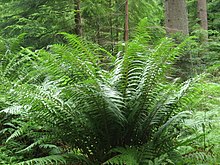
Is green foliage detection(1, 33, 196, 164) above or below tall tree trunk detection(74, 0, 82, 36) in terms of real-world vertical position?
below

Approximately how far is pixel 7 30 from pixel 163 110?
5815 millimetres

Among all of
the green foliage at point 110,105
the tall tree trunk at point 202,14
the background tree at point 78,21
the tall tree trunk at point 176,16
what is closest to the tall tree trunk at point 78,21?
the background tree at point 78,21

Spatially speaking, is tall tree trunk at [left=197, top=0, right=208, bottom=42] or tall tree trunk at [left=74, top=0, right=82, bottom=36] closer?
tall tree trunk at [left=74, top=0, right=82, bottom=36]

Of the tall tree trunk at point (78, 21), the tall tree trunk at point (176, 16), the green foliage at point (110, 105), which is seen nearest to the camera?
the green foliage at point (110, 105)

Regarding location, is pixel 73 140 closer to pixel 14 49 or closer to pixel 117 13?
pixel 14 49

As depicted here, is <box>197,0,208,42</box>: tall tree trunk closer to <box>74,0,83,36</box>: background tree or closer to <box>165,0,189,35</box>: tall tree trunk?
<box>165,0,189,35</box>: tall tree trunk

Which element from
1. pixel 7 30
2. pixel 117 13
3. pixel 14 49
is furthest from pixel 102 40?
pixel 14 49

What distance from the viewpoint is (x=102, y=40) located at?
A: 7727 mm

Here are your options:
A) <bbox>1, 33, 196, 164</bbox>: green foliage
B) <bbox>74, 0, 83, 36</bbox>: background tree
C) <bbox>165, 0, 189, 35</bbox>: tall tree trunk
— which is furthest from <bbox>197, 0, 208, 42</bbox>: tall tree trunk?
<bbox>1, 33, 196, 164</bbox>: green foliage

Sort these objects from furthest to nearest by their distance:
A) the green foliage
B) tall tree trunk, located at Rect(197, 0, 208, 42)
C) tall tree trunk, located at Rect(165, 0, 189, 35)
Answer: tall tree trunk, located at Rect(197, 0, 208, 42) < tall tree trunk, located at Rect(165, 0, 189, 35) < the green foliage

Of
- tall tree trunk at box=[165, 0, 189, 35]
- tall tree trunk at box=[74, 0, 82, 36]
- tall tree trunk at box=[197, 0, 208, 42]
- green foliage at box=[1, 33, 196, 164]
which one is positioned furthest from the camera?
tall tree trunk at box=[197, 0, 208, 42]

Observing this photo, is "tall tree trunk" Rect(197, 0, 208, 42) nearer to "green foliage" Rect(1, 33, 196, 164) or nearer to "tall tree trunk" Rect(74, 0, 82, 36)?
"tall tree trunk" Rect(74, 0, 82, 36)

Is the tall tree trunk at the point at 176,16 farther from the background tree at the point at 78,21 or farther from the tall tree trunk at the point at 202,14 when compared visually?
the tall tree trunk at the point at 202,14

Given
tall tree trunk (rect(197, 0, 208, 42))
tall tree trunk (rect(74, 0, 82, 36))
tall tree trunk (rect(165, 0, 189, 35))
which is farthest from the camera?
tall tree trunk (rect(197, 0, 208, 42))
